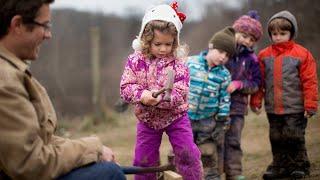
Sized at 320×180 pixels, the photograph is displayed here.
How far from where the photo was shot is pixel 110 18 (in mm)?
33719

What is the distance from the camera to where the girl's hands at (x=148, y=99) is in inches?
141

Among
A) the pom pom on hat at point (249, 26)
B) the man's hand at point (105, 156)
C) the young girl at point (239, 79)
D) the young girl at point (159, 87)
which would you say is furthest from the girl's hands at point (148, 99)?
the pom pom on hat at point (249, 26)

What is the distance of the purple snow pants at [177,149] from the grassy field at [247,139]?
1.49 m

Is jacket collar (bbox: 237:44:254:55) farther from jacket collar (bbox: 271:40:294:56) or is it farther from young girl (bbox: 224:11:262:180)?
jacket collar (bbox: 271:40:294:56)

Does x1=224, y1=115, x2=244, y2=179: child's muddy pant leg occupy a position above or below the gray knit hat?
below

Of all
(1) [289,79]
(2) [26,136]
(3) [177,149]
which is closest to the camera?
(2) [26,136]

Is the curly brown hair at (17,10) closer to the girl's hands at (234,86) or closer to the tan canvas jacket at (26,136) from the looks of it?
the tan canvas jacket at (26,136)

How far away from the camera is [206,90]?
4.78m

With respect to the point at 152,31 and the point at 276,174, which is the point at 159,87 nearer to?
the point at 152,31

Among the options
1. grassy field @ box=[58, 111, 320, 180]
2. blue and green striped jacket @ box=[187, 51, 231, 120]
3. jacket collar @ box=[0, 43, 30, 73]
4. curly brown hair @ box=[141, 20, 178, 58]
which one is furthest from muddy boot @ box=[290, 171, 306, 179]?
jacket collar @ box=[0, 43, 30, 73]

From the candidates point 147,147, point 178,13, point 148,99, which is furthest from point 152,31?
point 147,147

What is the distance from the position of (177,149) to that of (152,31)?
0.86 metres

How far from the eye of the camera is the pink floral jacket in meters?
3.88

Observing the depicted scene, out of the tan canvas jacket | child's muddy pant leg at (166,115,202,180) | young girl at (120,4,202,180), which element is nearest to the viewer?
the tan canvas jacket
